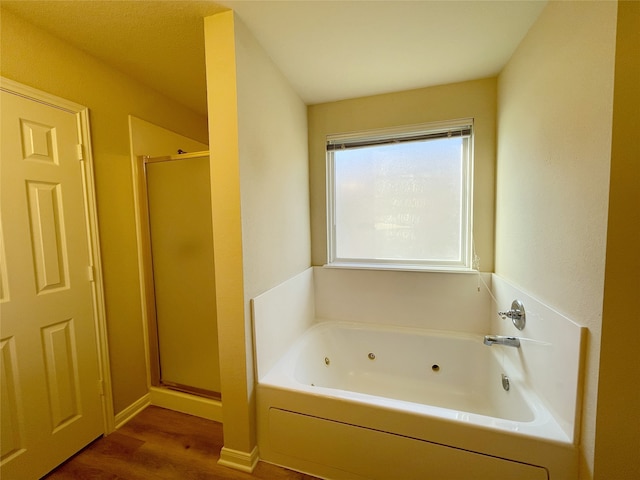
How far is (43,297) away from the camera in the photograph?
1286 mm

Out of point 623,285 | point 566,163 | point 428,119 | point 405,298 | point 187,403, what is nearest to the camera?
point 623,285

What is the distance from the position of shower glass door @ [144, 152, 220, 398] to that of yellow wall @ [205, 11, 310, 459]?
51cm

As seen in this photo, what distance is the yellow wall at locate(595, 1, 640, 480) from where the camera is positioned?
2.56 ft

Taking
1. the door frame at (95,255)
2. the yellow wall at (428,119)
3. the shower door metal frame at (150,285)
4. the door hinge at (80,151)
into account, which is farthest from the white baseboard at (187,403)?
the door hinge at (80,151)

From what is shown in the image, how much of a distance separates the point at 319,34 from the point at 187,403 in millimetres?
2474

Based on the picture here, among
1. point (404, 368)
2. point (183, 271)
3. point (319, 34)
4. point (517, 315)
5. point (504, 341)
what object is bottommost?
point (404, 368)

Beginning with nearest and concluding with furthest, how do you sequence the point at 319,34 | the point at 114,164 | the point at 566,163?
the point at 566,163 → the point at 319,34 → the point at 114,164

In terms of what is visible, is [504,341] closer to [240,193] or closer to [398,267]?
[398,267]

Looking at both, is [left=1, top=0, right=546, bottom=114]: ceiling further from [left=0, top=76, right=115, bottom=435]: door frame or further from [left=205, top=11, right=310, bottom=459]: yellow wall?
[left=0, top=76, right=115, bottom=435]: door frame

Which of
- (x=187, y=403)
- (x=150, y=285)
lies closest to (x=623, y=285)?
(x=187, y=403)

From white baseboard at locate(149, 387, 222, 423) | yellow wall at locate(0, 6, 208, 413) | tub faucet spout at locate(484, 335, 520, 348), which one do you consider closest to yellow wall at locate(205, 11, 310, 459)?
white baseboard at locate(149, 387, 222, 423)

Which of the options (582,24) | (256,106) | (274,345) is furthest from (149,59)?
(582,24)

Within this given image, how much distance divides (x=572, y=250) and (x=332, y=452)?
1.41 metres

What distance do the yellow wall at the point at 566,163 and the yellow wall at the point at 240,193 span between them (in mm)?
1396
